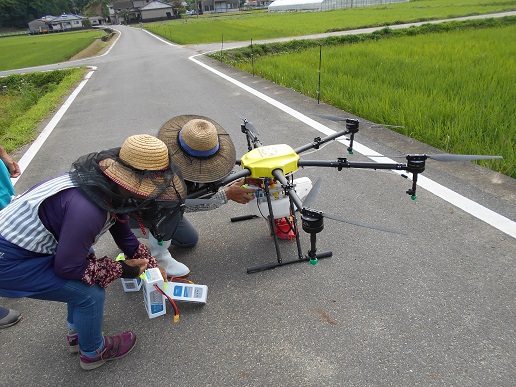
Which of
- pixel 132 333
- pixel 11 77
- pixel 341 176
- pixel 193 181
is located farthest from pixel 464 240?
pixel 11 77

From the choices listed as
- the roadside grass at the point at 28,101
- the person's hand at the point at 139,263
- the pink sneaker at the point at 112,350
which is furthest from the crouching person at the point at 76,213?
the roadside grass at the point at 28,101

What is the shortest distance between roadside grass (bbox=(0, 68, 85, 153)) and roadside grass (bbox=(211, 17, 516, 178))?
16.9 ft

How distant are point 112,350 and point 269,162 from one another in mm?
1453

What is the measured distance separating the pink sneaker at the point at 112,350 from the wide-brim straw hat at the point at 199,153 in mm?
1014

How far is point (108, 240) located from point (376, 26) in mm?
23360

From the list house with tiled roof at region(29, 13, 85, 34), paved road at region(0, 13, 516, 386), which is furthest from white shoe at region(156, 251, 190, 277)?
house with tiled roof at region(29, 13, 85, 34)

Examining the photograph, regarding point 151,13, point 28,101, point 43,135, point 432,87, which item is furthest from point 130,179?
point 151,13

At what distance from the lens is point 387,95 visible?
623 centimetres

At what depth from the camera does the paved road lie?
2.00 m

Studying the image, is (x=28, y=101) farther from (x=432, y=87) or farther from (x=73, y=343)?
(x=73, y=343)

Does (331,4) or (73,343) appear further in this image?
(331,4)

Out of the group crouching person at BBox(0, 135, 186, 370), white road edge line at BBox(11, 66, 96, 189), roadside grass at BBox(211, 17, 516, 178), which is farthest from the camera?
white road edge line at BBox(11, 66, 96, 189)

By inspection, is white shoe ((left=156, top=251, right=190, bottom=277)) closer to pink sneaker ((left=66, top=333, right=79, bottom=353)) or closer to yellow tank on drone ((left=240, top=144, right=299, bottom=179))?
pink sneaker ((left=66, top=333, right=79, bottom=353))

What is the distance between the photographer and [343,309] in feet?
7.77
